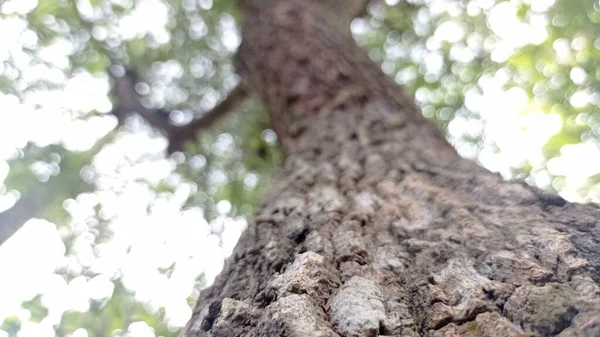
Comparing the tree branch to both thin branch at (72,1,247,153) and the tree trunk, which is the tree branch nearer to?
thin branch at (72,1,247,153)

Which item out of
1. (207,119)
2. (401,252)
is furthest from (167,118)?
(401,252)

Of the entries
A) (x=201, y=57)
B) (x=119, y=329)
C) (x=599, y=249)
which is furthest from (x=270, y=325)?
(x=201, y=57)

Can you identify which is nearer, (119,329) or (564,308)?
(564,308)

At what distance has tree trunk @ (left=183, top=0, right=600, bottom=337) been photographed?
0.88 metres

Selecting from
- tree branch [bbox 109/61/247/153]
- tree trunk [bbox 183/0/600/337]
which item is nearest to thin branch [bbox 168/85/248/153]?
tree branch [bbox 109/61/247/153]

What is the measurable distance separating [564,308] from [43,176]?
321 cm

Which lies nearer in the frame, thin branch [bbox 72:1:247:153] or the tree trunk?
the tree trunk

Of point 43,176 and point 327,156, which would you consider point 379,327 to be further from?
point 43,176

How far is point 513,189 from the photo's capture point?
1.34 meters

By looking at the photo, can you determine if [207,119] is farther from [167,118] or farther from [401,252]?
[401,252]

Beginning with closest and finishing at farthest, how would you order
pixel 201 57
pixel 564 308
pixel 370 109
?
pixel 564 308, pixel 370 109, pixel 201 57

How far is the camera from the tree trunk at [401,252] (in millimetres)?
880

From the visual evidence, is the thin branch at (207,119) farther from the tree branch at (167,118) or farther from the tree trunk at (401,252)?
the tree trunk at (401,252)

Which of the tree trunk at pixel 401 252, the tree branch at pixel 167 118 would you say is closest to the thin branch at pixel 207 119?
the tree branch at pixel 167 118
